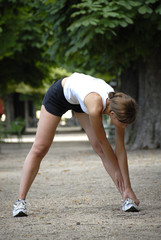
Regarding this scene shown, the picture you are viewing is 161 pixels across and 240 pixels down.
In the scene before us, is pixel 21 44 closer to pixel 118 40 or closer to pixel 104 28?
pixel 118 40

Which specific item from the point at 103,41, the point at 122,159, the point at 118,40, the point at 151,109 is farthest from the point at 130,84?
the point at 122,159

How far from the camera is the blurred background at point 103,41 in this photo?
1172 cm

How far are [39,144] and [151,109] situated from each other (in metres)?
10.5

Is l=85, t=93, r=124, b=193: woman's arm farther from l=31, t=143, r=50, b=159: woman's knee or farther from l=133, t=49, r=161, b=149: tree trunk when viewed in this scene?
l=133, t=49, r=161, b=149: tree trunk

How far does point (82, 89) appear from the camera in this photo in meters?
4.96

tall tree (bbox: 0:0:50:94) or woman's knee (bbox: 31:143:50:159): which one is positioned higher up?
tall tree (bbox: 0:0:50:94)

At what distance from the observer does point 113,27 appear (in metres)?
11.5

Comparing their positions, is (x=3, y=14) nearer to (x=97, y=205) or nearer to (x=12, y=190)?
(x=12, y=190)

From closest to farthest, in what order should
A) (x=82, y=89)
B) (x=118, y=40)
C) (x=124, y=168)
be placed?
1. (x=82, y=89)
2. (x=124, y=168)
3. (x=118, y=40)

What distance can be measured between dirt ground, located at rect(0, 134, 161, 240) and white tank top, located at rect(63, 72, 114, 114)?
40.4 inches

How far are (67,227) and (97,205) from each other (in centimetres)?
129

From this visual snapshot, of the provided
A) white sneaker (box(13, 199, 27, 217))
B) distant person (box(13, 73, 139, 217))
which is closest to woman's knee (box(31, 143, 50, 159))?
distant person (box(13, 73, 139, 217))

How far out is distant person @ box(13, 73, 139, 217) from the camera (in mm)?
4867

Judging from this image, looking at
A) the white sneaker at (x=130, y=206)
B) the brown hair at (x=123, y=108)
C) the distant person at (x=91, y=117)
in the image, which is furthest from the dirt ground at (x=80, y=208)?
the brown hair at (x=123, y=108)
